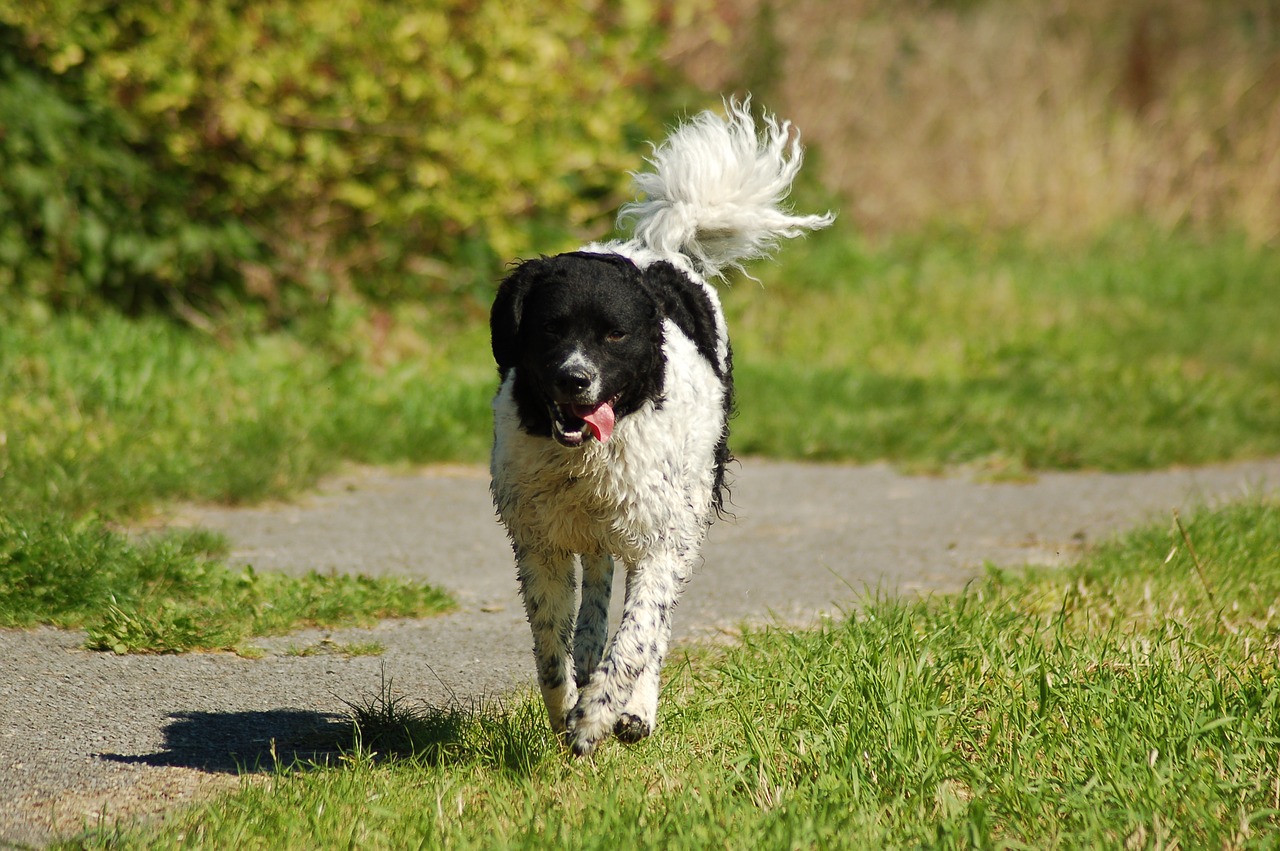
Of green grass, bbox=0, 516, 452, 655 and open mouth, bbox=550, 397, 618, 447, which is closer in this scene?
open mouth, bbox=550, 397, 618, 447

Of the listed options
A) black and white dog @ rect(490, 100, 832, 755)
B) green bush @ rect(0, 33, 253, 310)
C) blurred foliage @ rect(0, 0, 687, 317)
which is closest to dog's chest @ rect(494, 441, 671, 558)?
black and white dog @ rect(490, 100, 832, 755)

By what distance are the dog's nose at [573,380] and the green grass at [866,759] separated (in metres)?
0.90

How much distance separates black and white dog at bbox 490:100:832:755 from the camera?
3.75m

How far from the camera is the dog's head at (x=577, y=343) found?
3.76m

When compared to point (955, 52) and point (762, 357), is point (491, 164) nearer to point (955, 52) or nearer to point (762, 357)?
point (762, 357)

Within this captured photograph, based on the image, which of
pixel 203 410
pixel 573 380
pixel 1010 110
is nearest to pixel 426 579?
pixel 573 380

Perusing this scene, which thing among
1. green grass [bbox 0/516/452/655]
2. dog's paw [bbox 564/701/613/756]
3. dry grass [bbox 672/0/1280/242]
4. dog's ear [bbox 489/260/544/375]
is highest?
dry grass [bbox 672/0/1280/242]

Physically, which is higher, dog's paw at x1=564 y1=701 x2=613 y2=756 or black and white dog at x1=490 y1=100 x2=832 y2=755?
black and white dog at x1=490 y1=100 x2=832 y2=755

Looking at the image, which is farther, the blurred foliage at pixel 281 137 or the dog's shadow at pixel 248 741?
the blurred foliage at pixel 281 137

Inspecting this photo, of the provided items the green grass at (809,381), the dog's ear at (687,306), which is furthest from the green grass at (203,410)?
the dog's ear at (687,306)

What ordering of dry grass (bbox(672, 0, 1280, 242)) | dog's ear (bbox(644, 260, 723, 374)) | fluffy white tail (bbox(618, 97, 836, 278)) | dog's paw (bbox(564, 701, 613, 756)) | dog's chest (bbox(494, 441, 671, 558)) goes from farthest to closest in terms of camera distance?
dry grass (bbox(672, 0, 1280, 242)), fluffy white tail (bbox(618, 97, 836, 278)), dog's ear (bbox(644, 260, 723, 374)), dog's chest (bbox(494, 441, 671, 558)), dog's paw (bbox(564, 701, 613, 756))

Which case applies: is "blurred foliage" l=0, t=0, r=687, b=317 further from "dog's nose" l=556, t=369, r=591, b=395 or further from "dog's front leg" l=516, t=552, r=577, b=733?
"dog's nose" l=556, t=369, r=591, b=395

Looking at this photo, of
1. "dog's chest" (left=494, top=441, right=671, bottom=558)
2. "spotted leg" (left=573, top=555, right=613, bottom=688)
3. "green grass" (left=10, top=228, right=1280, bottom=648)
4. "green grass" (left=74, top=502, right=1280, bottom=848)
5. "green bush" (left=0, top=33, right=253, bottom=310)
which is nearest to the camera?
"green grass" (left=74, top=502, right=1280, bottom=848)

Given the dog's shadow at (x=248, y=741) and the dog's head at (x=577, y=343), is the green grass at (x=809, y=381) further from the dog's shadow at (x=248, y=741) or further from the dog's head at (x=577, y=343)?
the dog's head at (x=577, y=343)
